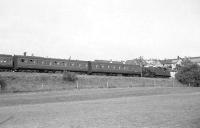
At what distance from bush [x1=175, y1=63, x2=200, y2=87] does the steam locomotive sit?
11.7 metres

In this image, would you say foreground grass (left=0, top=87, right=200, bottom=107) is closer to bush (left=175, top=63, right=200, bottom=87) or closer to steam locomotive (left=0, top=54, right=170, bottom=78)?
steam locomotive (left=0, top=54, right=170, bottom=78)

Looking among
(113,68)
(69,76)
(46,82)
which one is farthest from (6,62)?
(113,68)

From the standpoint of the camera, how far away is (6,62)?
139 feet

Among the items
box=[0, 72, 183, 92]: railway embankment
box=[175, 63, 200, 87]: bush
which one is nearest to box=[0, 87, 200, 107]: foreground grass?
box=[0, 72, 183, 92]: railway embankment

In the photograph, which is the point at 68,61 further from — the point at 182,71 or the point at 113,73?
the point at 182,71

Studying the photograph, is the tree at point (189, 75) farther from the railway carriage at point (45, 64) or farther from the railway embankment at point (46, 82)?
the railway carriage at point (45, 64)

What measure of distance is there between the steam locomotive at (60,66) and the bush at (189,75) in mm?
11695

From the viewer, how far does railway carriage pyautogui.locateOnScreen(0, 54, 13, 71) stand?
138 feet

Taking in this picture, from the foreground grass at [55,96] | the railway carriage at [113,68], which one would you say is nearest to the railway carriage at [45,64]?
the railway carriage at [113,68]

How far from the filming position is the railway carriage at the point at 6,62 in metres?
41.9

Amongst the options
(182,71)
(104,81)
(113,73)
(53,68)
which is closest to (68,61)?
(53,68)

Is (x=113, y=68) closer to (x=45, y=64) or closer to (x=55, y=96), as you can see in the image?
(x=45, y=64)

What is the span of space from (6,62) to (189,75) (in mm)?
45086

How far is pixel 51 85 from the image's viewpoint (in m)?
41.8
